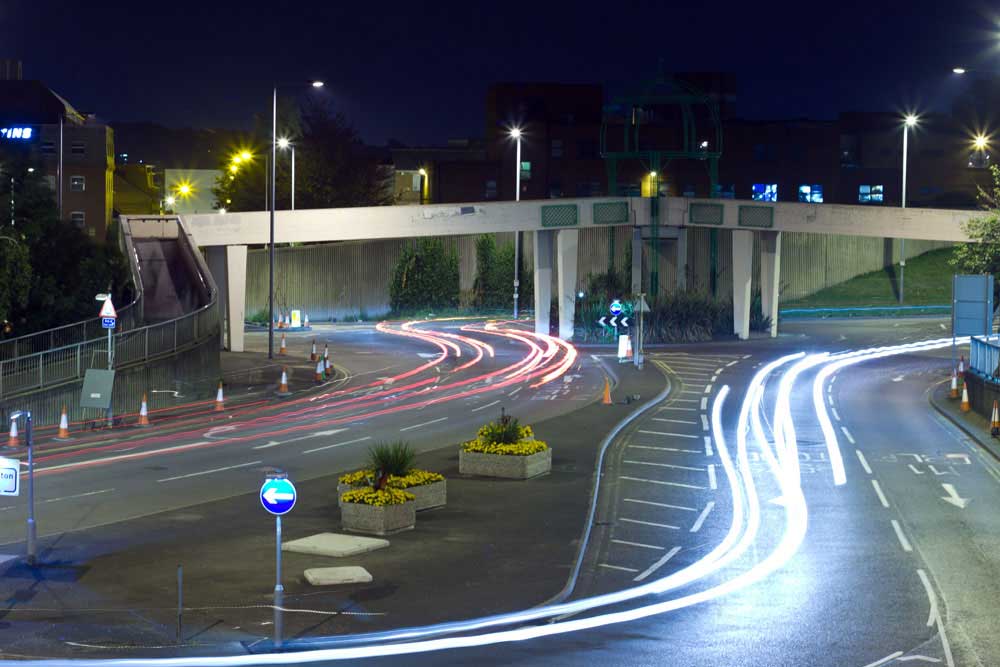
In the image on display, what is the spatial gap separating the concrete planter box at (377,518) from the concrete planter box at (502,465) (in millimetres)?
5111

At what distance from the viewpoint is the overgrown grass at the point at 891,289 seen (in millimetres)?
82000

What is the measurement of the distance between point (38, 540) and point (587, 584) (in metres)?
8.62

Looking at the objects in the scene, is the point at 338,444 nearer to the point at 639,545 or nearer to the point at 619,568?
the point at 639,545

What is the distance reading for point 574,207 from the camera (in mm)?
60000

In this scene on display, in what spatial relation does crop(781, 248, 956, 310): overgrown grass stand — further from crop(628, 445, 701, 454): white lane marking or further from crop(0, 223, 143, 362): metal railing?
crop(628, 445, 701, 454): white lane marking

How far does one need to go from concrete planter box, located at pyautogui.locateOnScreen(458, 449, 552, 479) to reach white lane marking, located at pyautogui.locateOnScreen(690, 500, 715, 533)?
3931 millimetres

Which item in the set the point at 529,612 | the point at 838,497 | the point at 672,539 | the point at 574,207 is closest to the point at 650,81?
the point at 574,207

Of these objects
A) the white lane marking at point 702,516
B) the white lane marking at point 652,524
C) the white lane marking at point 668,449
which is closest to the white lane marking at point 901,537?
the white lane marking at point 702,516

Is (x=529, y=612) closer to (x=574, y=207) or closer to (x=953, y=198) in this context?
(x=574, y=207)

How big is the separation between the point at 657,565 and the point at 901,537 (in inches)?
186

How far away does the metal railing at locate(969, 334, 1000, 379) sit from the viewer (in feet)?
115

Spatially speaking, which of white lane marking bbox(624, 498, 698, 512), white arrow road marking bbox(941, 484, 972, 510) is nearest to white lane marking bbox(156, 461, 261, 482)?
white lane marking bbox(624, 498, 698, 512)

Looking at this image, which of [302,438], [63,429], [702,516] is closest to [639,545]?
[702,516]

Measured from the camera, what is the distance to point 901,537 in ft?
67.1
